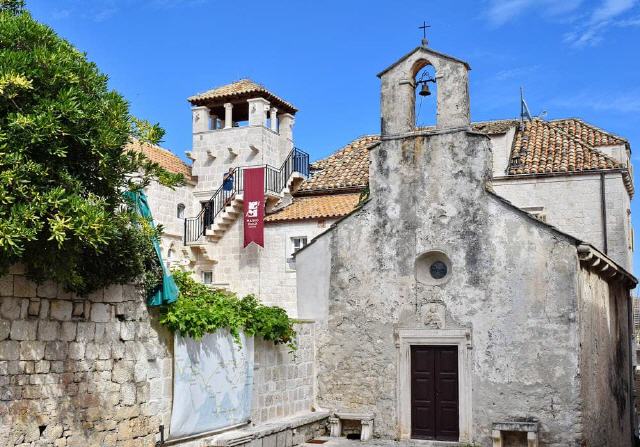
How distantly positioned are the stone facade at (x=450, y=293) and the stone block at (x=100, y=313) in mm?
6567

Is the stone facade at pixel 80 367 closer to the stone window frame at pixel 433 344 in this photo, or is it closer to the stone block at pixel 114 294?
the stone block at pixel 114 294

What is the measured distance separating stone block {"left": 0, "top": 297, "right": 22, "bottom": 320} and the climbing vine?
257cm

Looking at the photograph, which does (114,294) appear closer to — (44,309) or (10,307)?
(44,309)

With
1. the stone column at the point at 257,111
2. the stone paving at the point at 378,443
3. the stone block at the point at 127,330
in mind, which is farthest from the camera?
the stone column at the point at 257,111

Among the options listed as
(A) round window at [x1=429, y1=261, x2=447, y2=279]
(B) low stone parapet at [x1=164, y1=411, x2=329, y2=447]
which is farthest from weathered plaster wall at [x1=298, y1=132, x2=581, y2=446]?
(B) low stone parapet at [x1=164, y1=411, x2=329, y2=447]

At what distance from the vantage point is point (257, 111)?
33469 millimetres

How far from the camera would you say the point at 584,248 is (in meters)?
14.3

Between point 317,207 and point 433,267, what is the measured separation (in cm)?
1060

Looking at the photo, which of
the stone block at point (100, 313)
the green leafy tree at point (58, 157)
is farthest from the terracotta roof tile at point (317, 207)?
the green leafy tree at point (58, 157)

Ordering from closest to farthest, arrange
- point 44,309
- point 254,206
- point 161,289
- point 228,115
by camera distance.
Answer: point 44,309
point 161,289
point 254,206
point 228,115

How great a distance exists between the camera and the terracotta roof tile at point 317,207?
24906 mm

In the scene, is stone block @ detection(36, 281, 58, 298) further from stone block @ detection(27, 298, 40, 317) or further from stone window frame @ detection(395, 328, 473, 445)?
stone window frame @ detection(395, 328, 473, 445)

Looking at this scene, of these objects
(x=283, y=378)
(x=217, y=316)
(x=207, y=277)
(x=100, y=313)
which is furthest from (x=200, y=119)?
(x=100, y=313)

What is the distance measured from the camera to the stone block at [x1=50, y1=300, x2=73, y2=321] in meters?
9.84
